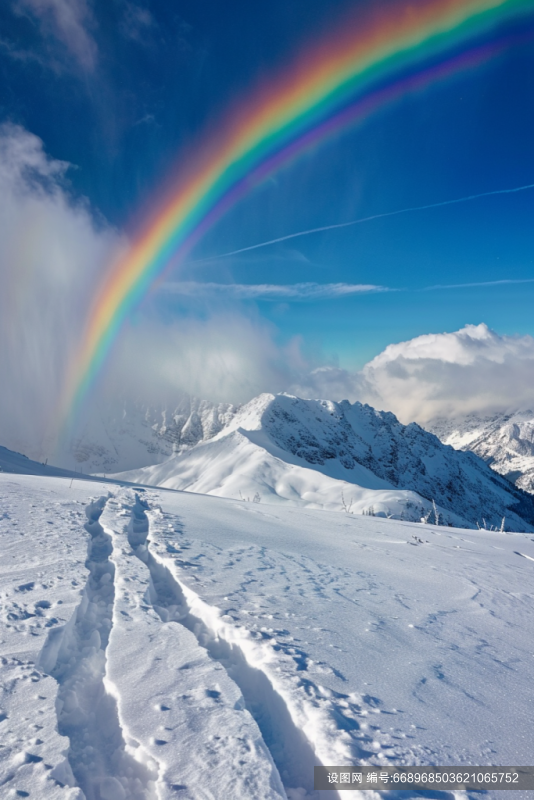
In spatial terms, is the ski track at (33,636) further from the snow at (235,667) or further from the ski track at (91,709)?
the ski track at (91,709)

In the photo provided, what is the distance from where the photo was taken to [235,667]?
17.5 feet

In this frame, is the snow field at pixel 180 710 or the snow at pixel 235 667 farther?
the snow at pixel 235 667

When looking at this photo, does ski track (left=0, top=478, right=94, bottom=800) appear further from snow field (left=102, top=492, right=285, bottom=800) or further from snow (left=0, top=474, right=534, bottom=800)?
snow field (left=102, top=492, right=285, bottom=800)

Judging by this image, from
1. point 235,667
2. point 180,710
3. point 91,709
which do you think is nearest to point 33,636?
point 91,709

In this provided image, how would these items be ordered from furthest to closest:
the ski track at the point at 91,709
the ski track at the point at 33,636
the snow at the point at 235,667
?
the snow at the point at 235,667, the ski track at the point at 91,709, the ski track at the point at 33,636

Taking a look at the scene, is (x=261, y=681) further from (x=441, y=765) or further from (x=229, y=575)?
(x=229, y=575)

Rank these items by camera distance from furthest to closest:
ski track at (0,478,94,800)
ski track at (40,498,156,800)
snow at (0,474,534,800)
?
1. snow at (0,474,534,800)
2. ski track at (40,498,156,800)
3. ski track at (0,478,94,800)

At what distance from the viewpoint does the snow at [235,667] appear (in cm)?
360

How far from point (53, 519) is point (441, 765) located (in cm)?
1134

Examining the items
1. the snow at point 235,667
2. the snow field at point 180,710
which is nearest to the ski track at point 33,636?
the snow at point 235,667

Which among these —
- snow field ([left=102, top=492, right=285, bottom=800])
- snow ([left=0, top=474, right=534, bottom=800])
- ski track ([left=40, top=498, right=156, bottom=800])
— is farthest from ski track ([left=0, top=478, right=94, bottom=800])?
snow field ([left=102, top=492, right=285, bottom=800])

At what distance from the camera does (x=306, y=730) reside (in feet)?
13.1

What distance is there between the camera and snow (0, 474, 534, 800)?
3.60m

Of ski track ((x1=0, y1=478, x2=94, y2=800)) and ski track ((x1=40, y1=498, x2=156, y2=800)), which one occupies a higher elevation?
ski track ((x1=0, y1=478, x2=94, y2=800))
